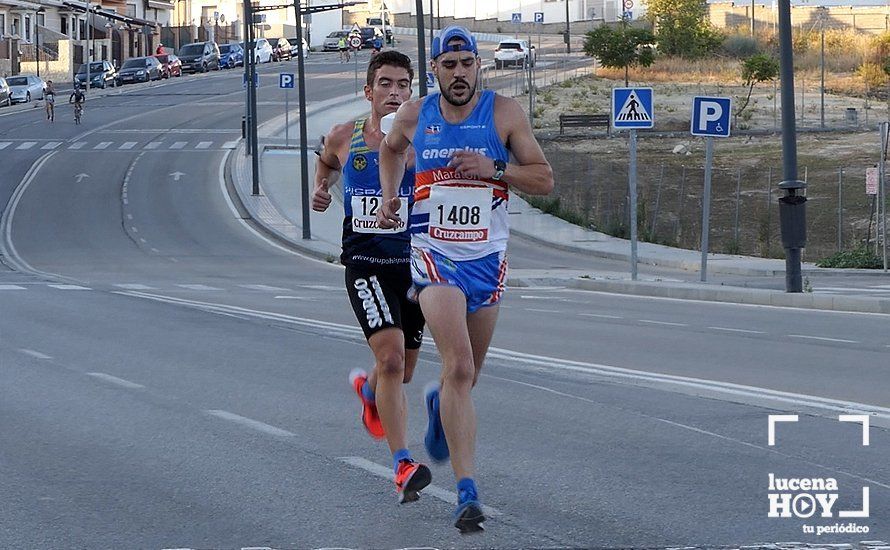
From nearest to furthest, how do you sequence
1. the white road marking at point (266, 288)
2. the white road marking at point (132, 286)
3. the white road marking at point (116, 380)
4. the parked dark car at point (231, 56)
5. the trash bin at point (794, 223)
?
the white road marking at point (116, 380)
the trash bin at point (794, 223)
the white road marking at point (266, 288)
the white road marking at point (132, 286)
the parked dark car at point (231, 56)

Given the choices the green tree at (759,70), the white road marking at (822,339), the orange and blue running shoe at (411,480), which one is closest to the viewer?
the orange and blue running shoe at (411,480)

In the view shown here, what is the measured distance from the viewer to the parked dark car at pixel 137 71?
9119 cm

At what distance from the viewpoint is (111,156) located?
59281 millimetres

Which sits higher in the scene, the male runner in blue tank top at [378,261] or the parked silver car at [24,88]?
the parked silver car at [24,88]

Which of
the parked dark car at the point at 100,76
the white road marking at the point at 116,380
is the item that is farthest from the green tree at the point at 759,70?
the white road marking at the point at 116,380

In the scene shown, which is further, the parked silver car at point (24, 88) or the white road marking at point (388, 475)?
the parked silver car at point (24, 88)

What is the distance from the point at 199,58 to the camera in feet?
328

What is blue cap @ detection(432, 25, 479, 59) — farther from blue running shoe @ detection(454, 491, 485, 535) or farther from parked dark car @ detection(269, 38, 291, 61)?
parked dark car @ detection(269, 38, 291, 61)

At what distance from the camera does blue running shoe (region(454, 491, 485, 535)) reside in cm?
629

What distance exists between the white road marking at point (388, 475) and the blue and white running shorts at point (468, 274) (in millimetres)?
878

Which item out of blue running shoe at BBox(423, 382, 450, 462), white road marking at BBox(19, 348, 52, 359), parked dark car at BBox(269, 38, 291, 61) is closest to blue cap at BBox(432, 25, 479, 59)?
blue running shoe at BBox(423, 382, 450, 462)

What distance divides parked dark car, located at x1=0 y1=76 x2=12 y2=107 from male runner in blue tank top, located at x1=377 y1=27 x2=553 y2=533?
74.2m

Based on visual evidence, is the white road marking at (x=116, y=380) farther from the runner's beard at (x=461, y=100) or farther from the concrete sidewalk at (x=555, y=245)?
the concrete sidewalk at (x=555, y=245)

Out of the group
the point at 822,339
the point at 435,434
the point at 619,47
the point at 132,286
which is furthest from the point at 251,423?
the point at 619,47
